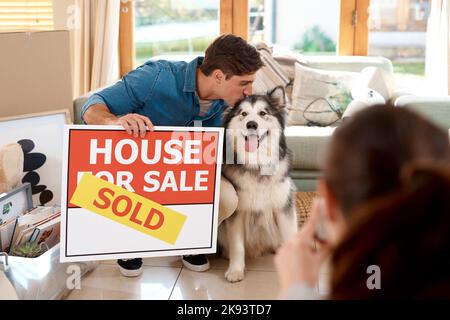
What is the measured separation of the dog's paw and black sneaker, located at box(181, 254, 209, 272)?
0.12 m

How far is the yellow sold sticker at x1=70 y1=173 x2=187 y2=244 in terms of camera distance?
189 cm

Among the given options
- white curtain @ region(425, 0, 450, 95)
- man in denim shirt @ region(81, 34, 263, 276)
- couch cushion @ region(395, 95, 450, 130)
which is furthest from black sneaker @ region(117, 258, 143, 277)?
white curtain @ region(425, 0, 450, 95)

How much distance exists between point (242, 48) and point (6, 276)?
1.21m

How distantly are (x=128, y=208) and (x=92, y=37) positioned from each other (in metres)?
2.28

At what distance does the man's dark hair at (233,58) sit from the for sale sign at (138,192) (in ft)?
1.04

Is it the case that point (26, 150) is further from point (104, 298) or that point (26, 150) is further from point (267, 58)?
point (267, 58)

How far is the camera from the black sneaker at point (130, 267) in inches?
86.4

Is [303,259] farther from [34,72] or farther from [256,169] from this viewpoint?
[34,72]

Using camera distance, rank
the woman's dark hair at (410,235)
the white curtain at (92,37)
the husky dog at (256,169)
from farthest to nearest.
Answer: the white curtain at (92,37)
the husky dog at (256,169)
the woman's dark hair at (410,235)

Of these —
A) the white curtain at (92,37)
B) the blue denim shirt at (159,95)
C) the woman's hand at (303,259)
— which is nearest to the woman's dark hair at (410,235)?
the woman's hand at (303,259)

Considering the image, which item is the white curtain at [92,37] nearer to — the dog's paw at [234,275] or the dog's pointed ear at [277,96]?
the dog's pointed ear at [277,96]

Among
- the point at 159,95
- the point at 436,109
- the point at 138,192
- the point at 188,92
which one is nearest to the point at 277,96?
the point at 188,92

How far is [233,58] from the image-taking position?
2137mm

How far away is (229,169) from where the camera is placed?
2285 millimetres
